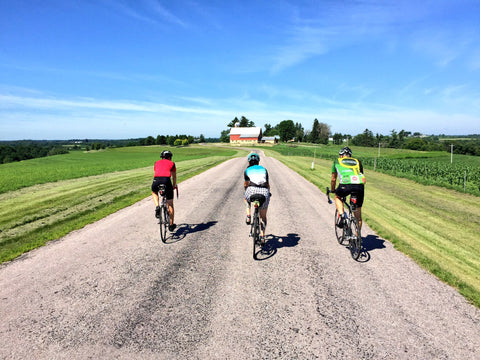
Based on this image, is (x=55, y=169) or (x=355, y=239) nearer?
(x=355, y=239)

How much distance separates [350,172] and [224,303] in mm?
3998

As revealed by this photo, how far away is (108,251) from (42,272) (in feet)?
4.46

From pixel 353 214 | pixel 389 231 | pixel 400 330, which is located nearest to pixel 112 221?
pixel 353 214

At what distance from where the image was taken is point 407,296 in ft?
14.8

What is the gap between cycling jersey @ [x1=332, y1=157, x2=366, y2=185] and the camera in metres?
5.95

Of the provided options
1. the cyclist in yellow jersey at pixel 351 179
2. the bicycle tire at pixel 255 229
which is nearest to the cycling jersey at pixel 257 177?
the bicycle tire at pixel 255 229

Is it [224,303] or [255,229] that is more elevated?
[255,229]

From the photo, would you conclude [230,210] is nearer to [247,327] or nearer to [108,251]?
[108,251]

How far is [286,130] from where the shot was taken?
150 m

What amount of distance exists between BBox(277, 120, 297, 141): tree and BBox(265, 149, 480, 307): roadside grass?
138m

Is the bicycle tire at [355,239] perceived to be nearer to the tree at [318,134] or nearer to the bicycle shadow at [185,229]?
the bicycle shadow at [185,229]

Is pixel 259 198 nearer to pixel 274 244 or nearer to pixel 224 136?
pixel 274 244

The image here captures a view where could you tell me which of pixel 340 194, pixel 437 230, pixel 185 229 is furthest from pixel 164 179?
pixel 437 230

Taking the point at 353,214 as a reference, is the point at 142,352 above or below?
below
